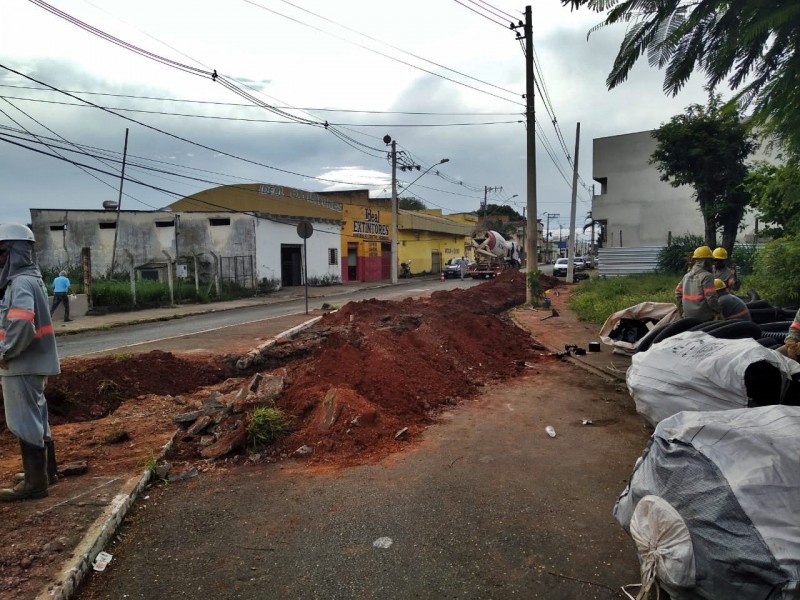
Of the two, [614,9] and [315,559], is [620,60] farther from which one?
[315,559]

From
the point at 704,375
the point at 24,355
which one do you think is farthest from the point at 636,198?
the point at 24,355

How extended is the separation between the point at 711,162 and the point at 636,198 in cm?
1575

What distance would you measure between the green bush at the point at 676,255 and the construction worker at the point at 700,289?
19323 millimetres

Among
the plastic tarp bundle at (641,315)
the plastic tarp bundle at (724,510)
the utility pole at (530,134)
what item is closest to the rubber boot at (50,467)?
the plastic tarp bundle at (724,510)

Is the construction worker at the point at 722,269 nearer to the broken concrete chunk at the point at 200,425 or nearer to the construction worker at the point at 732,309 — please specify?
the construction worker at the point at 732,309

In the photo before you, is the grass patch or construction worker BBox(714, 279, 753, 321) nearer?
construction worker BBox(714, 279, 753, 321)

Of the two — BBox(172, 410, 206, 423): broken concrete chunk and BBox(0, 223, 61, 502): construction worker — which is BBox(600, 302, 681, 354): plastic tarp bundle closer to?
BBox(172, 410, 206, 423): broken concrete chunk

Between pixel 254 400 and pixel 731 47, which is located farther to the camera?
pixel 254 400

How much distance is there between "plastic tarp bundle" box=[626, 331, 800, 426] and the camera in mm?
3520

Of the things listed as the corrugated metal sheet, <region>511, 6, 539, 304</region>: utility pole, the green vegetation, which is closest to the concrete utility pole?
<region>511, 6, 539, 304</region>: utility pole

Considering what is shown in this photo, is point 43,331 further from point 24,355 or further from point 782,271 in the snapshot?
point 782,271

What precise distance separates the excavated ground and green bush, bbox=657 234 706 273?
1756 cm

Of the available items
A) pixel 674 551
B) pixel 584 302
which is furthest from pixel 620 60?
pixel 584 302

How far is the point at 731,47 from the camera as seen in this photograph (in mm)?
2730
